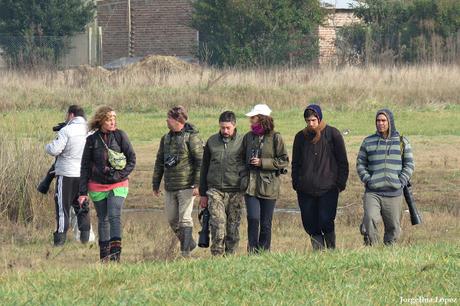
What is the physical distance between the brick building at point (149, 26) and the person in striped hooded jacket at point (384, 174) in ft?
146

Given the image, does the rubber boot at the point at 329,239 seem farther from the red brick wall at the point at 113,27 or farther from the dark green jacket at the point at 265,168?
the red brick wall at the point at 113,27

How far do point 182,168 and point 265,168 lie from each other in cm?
91

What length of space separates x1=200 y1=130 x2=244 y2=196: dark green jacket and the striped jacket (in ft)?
4.11

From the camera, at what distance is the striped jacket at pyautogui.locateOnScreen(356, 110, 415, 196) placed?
39.6ft

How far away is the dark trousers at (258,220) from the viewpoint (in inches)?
479

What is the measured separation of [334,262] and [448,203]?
791 centimetres

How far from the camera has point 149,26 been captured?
5816cm

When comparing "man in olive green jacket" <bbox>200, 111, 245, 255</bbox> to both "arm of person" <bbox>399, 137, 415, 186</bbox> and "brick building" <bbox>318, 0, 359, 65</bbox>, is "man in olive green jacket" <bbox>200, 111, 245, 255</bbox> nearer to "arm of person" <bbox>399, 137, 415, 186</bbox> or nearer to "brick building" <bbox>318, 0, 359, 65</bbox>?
"arm of person" <bbox>399, 137, 415, 186</bbox>

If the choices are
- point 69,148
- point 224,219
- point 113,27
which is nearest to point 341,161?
point 224,219

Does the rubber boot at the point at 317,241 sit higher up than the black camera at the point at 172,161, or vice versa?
the black camera at the point at 172,161

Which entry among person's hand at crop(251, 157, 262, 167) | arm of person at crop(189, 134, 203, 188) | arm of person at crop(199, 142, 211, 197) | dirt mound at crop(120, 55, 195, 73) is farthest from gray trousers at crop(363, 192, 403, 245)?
dirt mound at crop(120, 55, 195, 73)

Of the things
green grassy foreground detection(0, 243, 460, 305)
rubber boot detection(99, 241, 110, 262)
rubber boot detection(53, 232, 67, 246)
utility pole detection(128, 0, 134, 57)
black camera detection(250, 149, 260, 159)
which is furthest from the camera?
utility pole detection(128, 0, 134, 57)

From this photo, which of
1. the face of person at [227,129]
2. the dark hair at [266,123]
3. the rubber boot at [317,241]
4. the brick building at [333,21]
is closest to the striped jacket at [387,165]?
the rubber boot at [317,241]

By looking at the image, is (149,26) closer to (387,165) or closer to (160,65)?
(160,65)
